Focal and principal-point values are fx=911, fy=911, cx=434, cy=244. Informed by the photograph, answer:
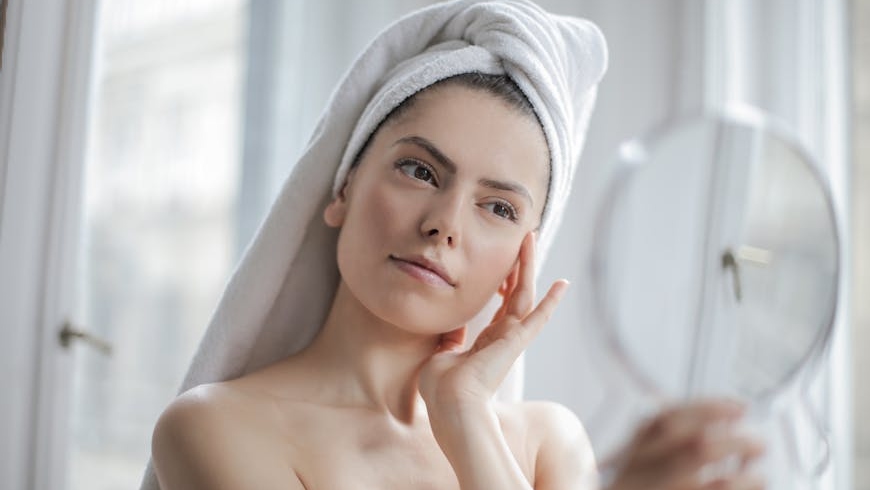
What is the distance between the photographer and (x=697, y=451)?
67cm

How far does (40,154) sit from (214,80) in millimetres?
893

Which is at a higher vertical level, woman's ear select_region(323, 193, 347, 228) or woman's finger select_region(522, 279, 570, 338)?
woman's ear select_region(323, 193, 347, 228)

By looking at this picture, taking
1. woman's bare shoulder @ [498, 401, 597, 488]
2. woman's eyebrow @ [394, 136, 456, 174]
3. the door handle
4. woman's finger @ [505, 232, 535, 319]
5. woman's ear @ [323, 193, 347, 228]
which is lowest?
woman's bare shoulder @ [498, 401, 597, 488]

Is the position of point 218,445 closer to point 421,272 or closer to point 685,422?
point 421,272

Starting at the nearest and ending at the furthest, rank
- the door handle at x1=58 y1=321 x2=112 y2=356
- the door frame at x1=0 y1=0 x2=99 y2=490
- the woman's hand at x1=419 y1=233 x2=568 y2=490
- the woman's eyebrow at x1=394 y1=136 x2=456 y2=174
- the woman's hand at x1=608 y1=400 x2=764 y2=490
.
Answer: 1. the woman's hand at x1=608 y1=400 x2=764 y2=490
2. the woman's hand at x1=419 y1=233 x2=568 y2=490
3. the woman's eyebrow at x1=394 y1=136 x2=456 y2=174
4. the door frame at x1=0 y1=0 x2=99 y2=490
5. the door handle at x1=58 y1=321 x2=112 y2=356

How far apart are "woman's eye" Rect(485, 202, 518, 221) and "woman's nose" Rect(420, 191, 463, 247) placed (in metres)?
0.06

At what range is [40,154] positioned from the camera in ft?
3.99

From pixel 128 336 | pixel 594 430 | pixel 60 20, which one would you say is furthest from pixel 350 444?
pixel 128 336

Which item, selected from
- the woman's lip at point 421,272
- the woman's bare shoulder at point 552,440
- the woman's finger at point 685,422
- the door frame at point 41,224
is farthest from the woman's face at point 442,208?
the door frame at point 41,224

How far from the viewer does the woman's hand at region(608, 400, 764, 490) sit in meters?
0.67

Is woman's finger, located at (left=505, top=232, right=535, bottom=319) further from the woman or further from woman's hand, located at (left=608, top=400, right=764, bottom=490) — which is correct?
woman's hand, located at (left=608, top=400, right=764, bottom=490)

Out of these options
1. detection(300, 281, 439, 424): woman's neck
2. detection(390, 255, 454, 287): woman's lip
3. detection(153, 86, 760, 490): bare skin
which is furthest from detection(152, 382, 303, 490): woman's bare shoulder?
detection(390, 255, 454, 287): woman's lip

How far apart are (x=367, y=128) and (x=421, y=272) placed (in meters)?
0.21

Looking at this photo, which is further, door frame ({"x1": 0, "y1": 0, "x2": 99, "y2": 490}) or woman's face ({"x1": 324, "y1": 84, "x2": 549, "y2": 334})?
door frame ({"x1": 0, "y1": 0, "x2": 99, "y2": 490})
